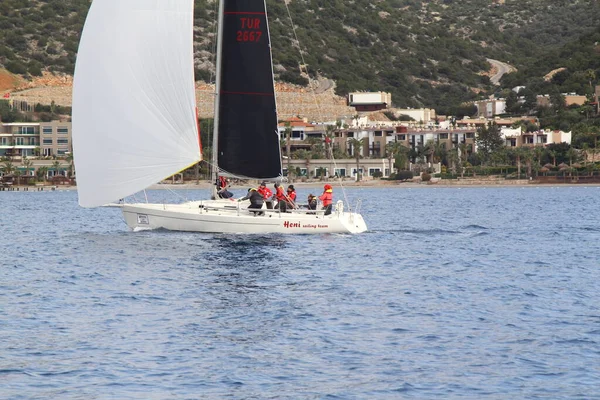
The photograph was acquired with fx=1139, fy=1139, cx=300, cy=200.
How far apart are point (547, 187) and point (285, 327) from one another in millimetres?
112753

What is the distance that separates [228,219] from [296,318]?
1526 cm

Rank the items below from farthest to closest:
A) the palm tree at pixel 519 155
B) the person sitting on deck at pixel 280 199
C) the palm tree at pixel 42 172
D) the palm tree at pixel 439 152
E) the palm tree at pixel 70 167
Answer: the palm tree at pixel 439 152 → the palm tree at pixel 42 172 → the palm tree at pixel 70 167 → the palm tree at pixel 519 155 → the person sitting on deck at pixel 280 199

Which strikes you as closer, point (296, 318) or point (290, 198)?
point (296, 318)

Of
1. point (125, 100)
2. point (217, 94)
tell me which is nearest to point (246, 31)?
point (217, 94)

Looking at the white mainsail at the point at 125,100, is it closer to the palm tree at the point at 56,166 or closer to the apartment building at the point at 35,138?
the palm tree at the point at 56,166

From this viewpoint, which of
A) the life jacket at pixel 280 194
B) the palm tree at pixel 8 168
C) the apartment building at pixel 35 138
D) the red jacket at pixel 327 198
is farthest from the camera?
the apartment building at pixel 35 138

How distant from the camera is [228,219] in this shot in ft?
131

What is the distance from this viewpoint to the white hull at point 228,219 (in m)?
40.1

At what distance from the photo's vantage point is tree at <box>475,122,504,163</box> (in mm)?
146125

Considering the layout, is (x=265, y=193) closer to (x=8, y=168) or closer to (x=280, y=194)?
(x=280, y=194)

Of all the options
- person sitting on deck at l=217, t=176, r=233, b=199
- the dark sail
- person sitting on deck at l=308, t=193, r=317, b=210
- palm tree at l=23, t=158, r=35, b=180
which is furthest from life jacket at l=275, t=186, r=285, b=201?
palm tree at l=23, t=158, r=35, b=180

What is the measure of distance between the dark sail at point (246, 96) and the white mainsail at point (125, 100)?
95.5 inches

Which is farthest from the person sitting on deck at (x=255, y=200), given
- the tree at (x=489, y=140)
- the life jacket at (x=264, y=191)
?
the tree at (x=489, y=140)

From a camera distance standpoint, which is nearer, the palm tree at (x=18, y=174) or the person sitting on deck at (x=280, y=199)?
the person sitting on deck at (x=280, y=199)
